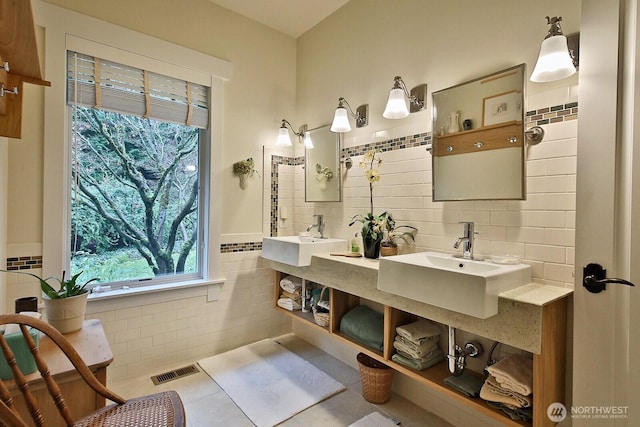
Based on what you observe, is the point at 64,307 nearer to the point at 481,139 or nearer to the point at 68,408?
the point at 68,408

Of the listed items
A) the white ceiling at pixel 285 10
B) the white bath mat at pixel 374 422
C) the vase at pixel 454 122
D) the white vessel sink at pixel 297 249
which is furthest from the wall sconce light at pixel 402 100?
the white bath mat at pixel 374 422

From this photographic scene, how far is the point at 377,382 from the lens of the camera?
2051 millimetres

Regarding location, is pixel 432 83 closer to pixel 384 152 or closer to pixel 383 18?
pixel 384 152

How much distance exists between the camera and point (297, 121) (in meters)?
3.12

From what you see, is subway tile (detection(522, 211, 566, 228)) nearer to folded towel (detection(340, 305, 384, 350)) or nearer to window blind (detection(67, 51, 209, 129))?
folded towel (detection(340, 305, 384, 350))

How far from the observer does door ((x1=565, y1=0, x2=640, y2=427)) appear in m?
1.21

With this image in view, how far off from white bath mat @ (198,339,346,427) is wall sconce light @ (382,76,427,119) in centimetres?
191

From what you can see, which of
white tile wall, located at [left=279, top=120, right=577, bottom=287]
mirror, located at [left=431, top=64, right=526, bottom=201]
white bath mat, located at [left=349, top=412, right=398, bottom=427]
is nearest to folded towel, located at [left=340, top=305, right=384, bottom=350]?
white bath mat, located at [left=349, top=412, right=398, bottom=427]

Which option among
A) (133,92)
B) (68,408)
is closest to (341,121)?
(133,92)

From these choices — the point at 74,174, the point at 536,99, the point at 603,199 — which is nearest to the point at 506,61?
the point at 536,99

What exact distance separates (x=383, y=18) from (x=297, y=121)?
1173 mm

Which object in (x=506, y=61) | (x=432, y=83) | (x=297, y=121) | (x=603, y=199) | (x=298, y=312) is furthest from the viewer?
(x=297, y=121)

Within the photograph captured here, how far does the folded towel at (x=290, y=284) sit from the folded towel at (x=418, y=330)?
1075 mm

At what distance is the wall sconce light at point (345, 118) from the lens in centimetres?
239
